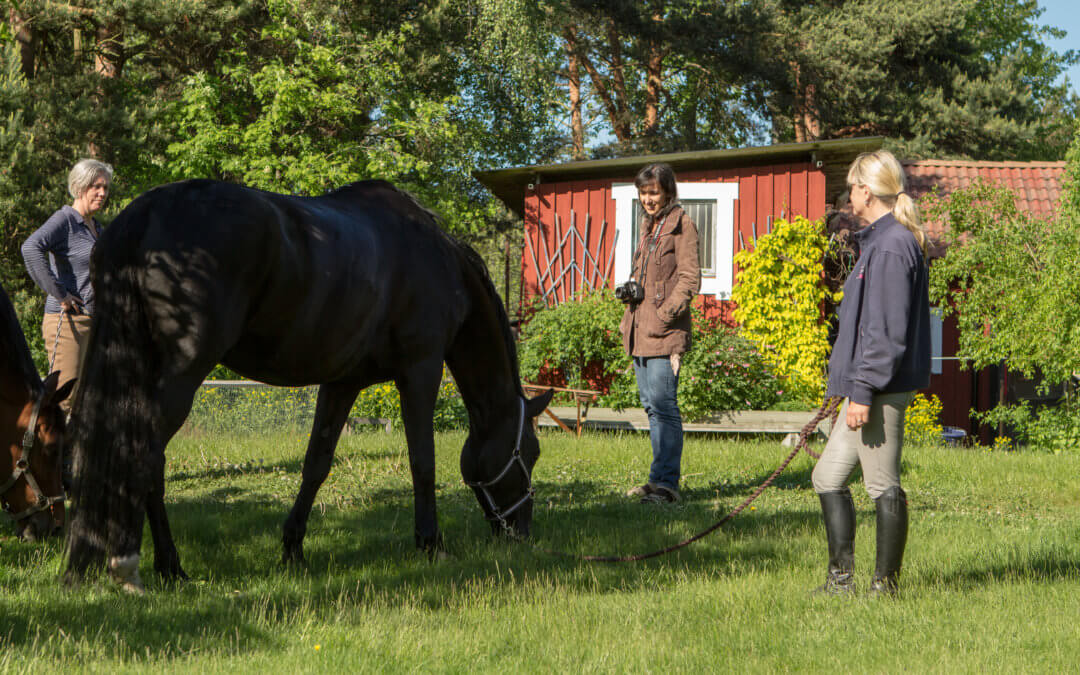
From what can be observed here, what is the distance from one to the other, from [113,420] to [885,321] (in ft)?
9.69

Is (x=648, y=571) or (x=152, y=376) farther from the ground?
(x=152, y=376)

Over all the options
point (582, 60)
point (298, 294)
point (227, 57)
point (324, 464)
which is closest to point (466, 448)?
point (324, 464)

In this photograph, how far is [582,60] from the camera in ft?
82.8

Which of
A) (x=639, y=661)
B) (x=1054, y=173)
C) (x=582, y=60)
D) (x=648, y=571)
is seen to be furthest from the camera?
(x=582, y=60)

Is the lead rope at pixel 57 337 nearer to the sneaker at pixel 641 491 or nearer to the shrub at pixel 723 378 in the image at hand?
the sneaker at pixel 641 491

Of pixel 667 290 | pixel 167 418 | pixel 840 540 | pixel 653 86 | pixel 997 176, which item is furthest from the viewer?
pixel 653 86

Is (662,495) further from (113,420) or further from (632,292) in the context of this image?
(113,420)

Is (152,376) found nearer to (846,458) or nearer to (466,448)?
(466,448)

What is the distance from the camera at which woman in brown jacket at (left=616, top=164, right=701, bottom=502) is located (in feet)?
21.0

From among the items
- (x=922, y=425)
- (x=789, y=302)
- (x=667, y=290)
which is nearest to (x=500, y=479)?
(x=667, y=290)

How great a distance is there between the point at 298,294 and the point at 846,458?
2.42 m

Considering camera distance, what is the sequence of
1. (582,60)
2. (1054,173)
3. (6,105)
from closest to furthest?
(6,105) → (1054,173) → (582,60)

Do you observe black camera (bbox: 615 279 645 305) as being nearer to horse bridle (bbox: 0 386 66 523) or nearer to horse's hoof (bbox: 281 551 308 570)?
horse's hoof (bbox: 281 551 308 570)

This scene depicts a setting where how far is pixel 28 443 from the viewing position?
4512 mm
